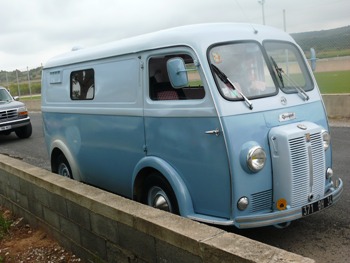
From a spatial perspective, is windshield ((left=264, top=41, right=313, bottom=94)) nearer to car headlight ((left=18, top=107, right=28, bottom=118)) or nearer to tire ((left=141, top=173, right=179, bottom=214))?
tire ((left=141, top=173, right=179, bottom=214))

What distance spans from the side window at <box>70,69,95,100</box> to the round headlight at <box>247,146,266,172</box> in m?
2.66

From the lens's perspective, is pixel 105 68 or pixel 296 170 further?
pixel 105 68

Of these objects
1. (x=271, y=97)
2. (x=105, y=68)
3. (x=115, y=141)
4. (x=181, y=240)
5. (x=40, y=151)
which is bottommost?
(x=40, y=151)

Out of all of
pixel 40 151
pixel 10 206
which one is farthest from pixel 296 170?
pixel 40 151

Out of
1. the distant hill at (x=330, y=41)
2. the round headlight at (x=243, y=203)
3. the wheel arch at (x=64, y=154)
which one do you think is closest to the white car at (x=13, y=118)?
the wheel arch at (x=64, y=154)

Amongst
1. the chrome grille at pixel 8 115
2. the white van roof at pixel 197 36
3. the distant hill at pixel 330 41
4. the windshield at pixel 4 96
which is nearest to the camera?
the white van roof at pixel 197 36

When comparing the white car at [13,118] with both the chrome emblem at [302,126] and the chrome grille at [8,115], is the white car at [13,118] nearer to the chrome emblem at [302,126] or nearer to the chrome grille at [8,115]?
the chrome grille at [8,115]

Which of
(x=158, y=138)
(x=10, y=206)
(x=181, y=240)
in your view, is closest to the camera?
(x=181, y=240)

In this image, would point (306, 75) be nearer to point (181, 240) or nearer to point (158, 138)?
point (158, 138)

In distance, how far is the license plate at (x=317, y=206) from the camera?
3908mm

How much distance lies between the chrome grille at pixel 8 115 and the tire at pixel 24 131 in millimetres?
422

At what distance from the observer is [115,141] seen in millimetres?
5141

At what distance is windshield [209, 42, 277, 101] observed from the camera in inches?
159

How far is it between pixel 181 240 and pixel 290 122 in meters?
1.89
